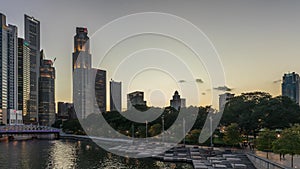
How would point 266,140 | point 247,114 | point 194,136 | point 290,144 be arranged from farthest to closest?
1. point 247,114
2. point 194,136
3. point 266,140
4. point 290,144

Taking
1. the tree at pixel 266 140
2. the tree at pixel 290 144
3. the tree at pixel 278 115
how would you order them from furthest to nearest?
the tree at pixel 278 115 → the tree at pixel 266 140 → the tree at pixel 290 144

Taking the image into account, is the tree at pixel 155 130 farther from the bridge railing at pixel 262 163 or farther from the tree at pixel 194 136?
the bridge railing at pixel 262 163

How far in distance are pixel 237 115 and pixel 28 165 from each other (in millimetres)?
44170

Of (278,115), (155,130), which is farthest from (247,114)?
(155,130)

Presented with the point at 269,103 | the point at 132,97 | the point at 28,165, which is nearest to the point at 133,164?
the point at 28,165

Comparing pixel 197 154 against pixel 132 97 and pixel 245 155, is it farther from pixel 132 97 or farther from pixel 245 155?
pixel 132 97

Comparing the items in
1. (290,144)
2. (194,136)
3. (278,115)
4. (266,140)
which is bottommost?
(194,136)

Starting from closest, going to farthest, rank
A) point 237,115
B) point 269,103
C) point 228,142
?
point 228,142
point 269,103
point 237,115

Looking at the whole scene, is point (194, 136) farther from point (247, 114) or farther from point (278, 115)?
point (278, 115)

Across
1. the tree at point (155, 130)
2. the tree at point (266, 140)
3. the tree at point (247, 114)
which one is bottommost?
the tree at point (155, 130)

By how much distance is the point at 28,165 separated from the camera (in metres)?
44.4

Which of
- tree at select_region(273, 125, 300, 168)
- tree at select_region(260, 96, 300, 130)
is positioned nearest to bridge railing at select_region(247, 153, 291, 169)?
tree at select_region(273, 125, 300, 168)

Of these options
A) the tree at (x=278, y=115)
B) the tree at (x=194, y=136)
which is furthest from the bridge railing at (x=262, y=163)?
the tree at (x=278, y=115)

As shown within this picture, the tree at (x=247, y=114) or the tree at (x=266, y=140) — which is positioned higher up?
the tree at (x=247, y=114)
